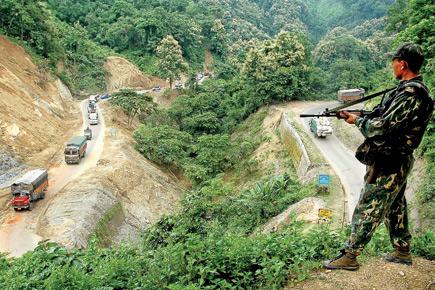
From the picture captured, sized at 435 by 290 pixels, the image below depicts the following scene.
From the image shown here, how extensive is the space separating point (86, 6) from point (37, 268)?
76.6 m

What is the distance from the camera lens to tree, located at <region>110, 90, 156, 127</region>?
4197cm

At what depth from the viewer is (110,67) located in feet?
206

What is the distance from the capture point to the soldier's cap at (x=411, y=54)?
4625 mm

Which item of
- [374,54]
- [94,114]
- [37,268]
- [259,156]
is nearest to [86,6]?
[94,114]

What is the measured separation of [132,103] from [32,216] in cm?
2132

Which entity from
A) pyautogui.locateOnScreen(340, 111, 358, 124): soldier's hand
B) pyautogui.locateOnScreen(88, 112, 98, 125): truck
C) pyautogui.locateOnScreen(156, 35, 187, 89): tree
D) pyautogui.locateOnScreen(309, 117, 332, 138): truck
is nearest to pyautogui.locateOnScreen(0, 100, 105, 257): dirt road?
pyautogui.locateOnScreen(88, 112, 98, 125): truck

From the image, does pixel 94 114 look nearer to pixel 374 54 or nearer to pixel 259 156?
pixel 259 156

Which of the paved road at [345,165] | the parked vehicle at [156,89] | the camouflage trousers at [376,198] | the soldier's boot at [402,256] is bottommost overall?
the parked vehicle at [156,89]

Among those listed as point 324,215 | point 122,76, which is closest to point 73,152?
point 324,215

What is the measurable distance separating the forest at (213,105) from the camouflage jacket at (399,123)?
70.0 inches

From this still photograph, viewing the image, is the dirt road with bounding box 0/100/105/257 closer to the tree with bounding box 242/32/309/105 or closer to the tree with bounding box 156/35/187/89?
the tree with bounding box 242/32/309/105

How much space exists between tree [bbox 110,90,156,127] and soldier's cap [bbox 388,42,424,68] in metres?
38.5

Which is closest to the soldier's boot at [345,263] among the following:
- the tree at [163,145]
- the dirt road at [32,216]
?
the dirt road at [32,216]

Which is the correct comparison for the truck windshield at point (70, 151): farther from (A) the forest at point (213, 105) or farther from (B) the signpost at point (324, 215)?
(B) the signpost at point (324, 215)
